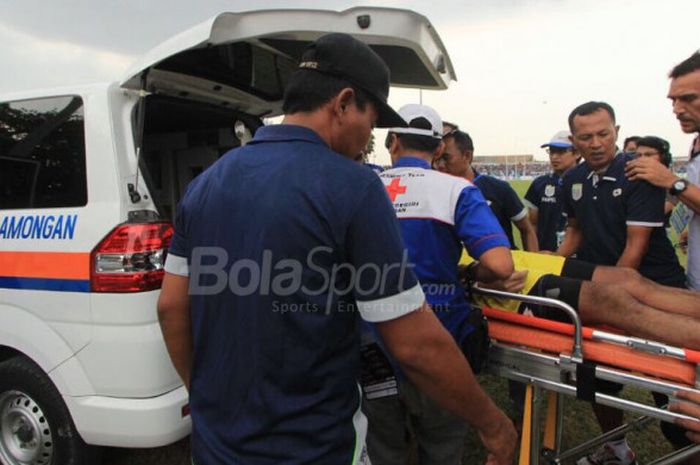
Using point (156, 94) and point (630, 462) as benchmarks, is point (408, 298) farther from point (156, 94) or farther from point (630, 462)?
point (630, 462)

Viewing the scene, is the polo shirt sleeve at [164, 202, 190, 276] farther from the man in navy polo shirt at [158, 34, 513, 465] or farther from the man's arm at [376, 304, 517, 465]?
the man's arm at [376, 304, 517, 465]

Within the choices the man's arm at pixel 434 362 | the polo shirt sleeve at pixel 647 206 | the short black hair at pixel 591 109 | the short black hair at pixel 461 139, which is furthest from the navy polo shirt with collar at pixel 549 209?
the man's arm at pixel 434 362

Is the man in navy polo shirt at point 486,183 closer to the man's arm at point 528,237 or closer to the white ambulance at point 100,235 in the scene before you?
the man's arm at point 528,237

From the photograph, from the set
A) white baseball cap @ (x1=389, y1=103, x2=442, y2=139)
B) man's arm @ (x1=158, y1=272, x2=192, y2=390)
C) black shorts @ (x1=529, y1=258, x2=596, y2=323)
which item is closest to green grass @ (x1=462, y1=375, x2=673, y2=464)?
black shorts @ (x1=529, y1=258, x2=596, y2=323)

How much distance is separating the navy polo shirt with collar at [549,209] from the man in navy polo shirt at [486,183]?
0.86m

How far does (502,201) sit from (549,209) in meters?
1.23

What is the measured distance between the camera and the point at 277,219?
1.04m

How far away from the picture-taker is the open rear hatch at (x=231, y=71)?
1.85 m

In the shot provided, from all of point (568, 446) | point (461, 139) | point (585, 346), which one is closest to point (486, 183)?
point (461, 139)

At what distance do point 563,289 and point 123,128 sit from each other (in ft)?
7.54

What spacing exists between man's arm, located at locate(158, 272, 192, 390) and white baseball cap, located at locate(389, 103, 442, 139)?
1.24 metres

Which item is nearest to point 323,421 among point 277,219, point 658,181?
point 277,219

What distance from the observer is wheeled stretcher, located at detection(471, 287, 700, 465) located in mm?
1726

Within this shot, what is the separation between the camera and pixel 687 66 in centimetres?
240
